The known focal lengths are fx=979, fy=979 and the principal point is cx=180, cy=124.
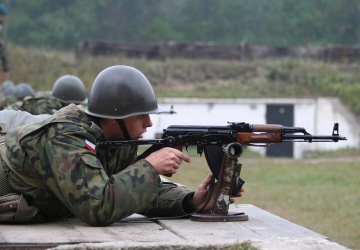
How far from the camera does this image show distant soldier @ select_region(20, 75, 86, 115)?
460 inches

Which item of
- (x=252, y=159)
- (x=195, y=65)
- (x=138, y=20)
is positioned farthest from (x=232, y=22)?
(x=252, y=159)

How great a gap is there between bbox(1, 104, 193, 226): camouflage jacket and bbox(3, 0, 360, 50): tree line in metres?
48.1

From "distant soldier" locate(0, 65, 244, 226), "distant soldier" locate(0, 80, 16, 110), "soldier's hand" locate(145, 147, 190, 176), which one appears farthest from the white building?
"soldier's hand" locate(145, 147, 190, 176)

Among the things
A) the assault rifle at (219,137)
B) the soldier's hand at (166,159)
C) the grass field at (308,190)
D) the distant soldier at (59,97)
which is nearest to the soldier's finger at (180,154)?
the soldier's hand at (166,159)

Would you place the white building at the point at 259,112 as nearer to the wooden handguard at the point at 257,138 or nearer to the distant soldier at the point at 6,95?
the distant soldier at the point at 6,95

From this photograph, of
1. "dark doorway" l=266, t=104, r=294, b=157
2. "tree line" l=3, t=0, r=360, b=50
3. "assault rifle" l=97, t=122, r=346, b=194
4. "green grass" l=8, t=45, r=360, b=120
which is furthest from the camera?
"tree line" l=3, t=0, r=360, b=50

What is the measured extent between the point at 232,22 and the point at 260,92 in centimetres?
2479

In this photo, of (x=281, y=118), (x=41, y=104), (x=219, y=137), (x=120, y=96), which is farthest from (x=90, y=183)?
(x=281, y=118)

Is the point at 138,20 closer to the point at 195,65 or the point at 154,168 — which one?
the point at 195,65

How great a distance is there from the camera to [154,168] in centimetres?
519

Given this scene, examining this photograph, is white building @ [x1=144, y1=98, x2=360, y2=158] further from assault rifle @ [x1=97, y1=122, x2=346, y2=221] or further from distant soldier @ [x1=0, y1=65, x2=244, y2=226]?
distant soldier @ [x1=0, y1=65, x2=244, y2=226]

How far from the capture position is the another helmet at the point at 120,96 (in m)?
5.29

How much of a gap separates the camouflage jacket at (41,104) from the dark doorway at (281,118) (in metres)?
16.1

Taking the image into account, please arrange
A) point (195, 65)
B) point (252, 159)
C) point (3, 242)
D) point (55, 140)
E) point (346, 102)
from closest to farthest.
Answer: point (3, 242) < point (55, 140) < point (252, 159) < point (346, 102) < point (195, 65)
